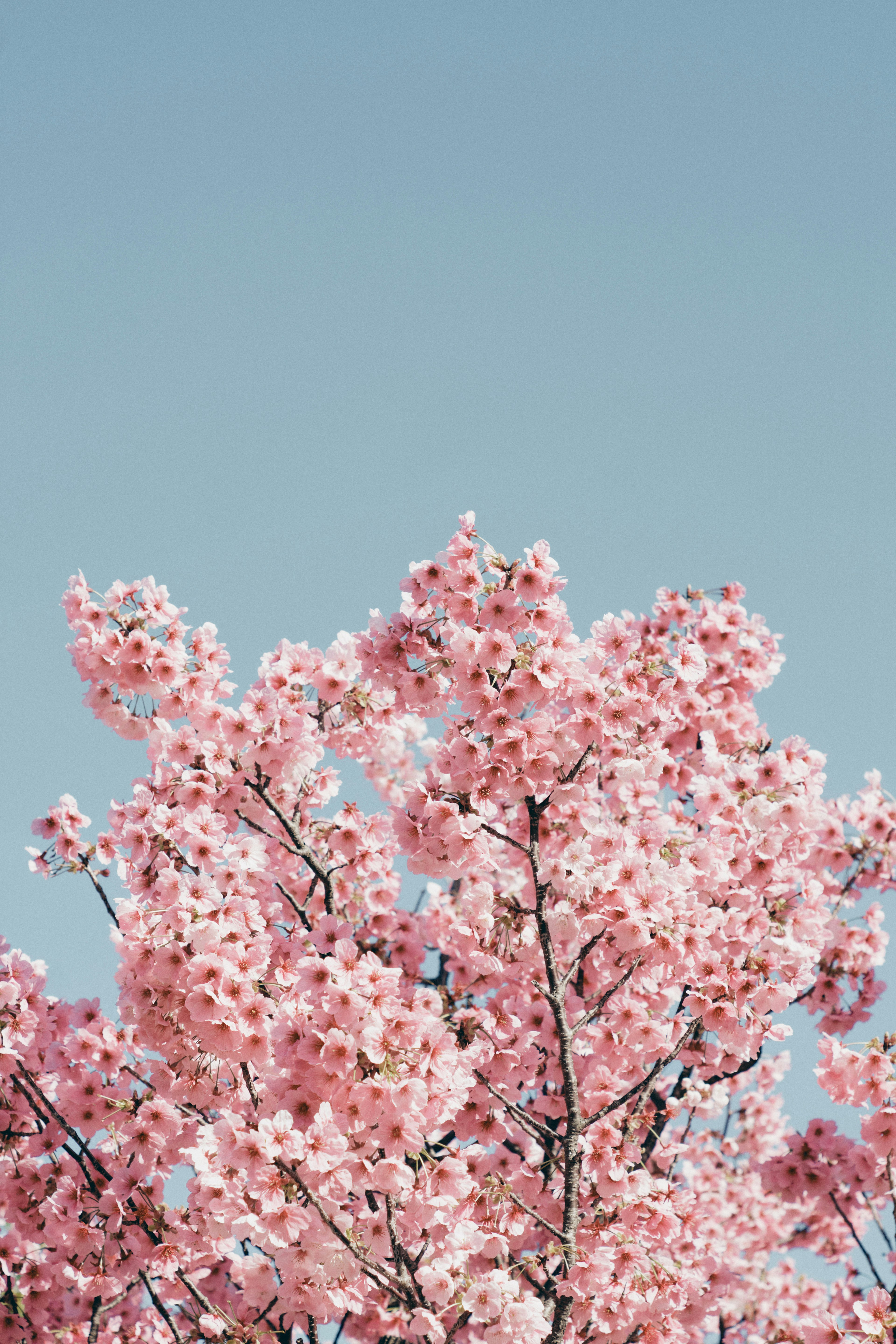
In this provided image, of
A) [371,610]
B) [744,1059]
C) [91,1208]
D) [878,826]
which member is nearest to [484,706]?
[371,610]

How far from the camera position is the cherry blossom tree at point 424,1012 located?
5289mm

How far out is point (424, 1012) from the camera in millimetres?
5398

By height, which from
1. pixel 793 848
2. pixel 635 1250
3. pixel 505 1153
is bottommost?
pixel 635 1250

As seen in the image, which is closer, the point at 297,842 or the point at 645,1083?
the point at 645,1083

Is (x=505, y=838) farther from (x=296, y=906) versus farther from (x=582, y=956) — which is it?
(x=296, y=906)

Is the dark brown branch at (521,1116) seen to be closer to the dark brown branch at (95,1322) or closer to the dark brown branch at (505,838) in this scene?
the dark brown branch at (505,838)

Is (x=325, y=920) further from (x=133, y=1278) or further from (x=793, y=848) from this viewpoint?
(x=793, y=848)

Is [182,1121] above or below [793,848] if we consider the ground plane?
below

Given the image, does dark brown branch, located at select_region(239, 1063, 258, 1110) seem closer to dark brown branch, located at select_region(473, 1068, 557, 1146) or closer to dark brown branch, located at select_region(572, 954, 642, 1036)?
dark brown branch, located at select_region(473, 1068, 557, 1146)

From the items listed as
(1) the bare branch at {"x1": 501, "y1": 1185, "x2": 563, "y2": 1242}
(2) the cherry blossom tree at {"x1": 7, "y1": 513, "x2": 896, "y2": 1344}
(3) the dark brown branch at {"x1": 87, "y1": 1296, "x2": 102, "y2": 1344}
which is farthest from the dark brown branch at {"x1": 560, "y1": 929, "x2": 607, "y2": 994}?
(3) the dark brown branch at {"x1": 87, "y1": 1296, "x2": 102, "y2": 1344}

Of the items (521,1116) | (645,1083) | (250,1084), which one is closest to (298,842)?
(250,1084)

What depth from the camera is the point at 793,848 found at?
25.2 feet

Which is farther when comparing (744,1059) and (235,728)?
(235,728)

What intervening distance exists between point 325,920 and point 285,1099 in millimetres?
1747
